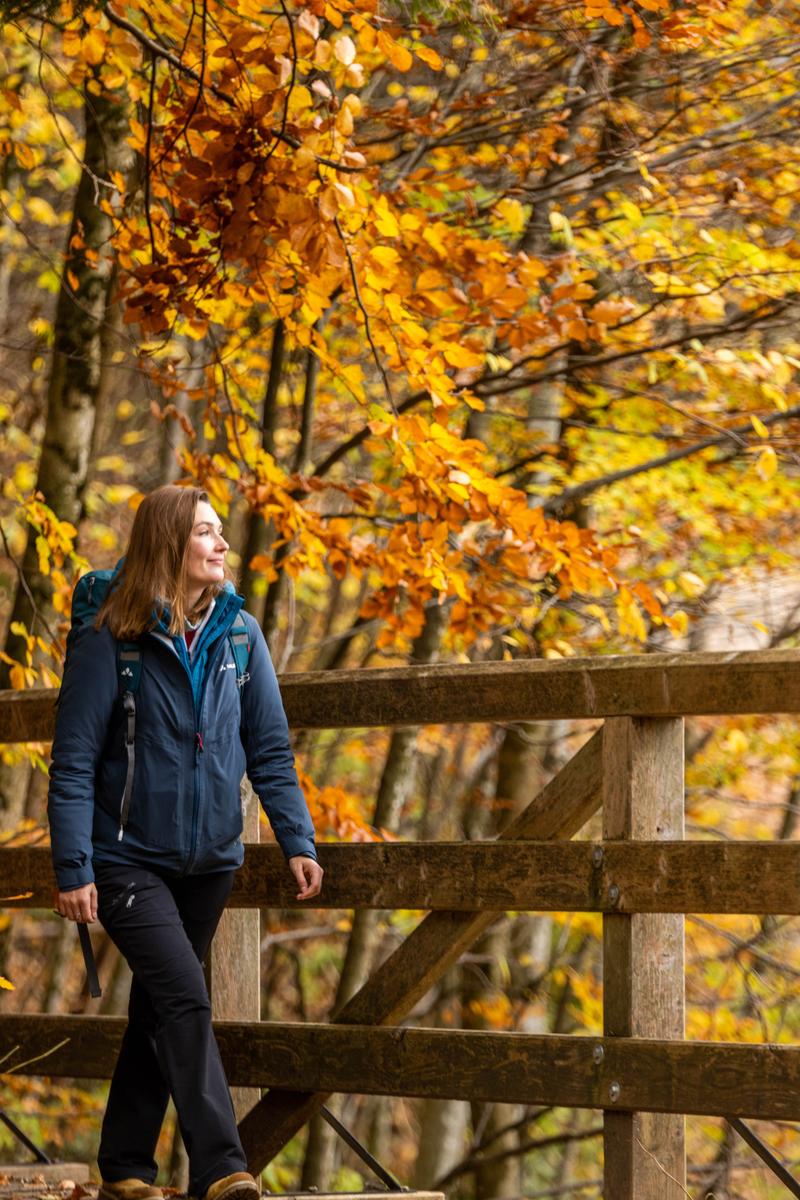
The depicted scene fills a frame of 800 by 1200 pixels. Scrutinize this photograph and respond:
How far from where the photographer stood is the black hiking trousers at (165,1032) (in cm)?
379

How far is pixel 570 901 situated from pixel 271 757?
0.91 meters

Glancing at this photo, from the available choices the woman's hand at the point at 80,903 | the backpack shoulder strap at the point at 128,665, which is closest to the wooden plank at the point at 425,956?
the woman's hand at the point at 80,903

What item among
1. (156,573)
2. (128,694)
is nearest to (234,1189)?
(128,694)

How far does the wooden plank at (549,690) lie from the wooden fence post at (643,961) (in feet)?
0.34

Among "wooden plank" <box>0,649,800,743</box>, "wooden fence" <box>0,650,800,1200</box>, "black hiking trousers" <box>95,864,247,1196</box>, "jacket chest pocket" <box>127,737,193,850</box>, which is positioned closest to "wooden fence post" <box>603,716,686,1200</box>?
"wooden fence" <box>0,650,800,1200</box>

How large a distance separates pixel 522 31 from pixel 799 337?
358 centimetres

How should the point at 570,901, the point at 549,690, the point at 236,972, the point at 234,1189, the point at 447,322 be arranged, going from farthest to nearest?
the point at 447,322
the point at 236,972
the point at 549,690
the point at 570,901
the point at 234,1189

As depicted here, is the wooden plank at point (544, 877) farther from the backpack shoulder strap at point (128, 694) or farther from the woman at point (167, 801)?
the backpack shoulder strap at point (128, 694)

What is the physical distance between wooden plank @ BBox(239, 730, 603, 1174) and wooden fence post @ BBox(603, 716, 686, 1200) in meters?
0.14

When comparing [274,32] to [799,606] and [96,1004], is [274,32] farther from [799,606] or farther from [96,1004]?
[96,1004]

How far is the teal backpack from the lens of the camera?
393 cm

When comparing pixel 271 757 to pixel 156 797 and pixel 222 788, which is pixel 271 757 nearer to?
pixel 222 788

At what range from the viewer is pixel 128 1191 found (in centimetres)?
401

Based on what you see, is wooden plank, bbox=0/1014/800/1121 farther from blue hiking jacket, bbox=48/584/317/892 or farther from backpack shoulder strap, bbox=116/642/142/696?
backpack shoulder strap, bbox=116/642/142/696
